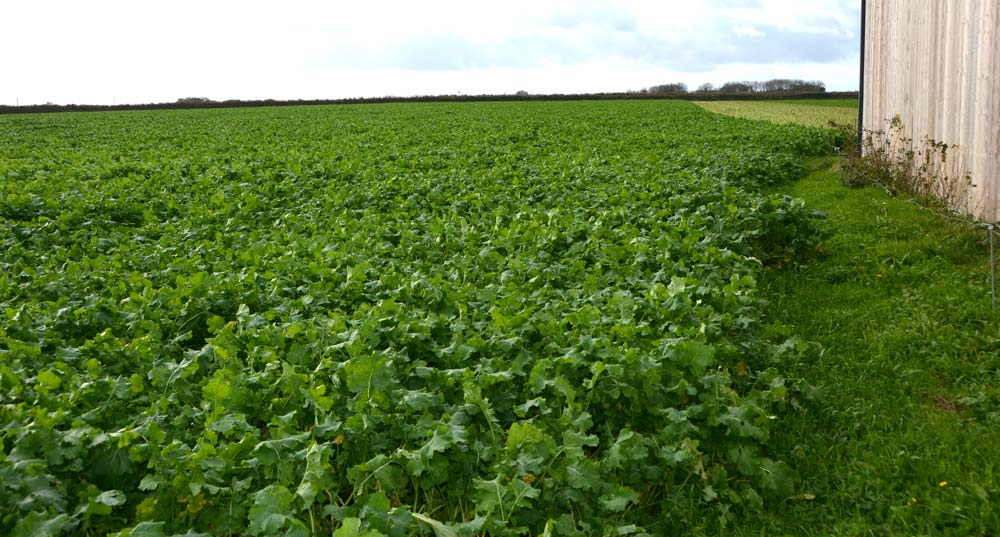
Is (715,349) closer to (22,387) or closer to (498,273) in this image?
(498,273)

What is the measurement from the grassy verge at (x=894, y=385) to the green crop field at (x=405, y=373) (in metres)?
0.22

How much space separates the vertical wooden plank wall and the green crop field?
1775 mm

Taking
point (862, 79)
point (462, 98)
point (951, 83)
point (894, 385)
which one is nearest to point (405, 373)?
point (894, 385)

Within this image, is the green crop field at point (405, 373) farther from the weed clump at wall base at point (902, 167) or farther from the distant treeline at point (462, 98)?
the distant treeline at point (462, 98)

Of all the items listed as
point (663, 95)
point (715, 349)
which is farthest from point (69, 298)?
point (663, 95)

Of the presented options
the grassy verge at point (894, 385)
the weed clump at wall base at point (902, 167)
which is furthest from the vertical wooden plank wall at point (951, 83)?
the grassy verge at point (894, 385)

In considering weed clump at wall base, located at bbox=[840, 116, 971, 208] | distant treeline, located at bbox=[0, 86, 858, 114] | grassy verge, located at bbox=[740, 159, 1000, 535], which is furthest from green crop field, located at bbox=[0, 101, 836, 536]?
distant treeline, located at bbox=[0, 86, 858, 114]

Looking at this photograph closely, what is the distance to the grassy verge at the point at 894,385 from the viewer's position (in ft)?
12.6

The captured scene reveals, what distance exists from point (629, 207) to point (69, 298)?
20.2ft

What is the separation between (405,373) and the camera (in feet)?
15.2

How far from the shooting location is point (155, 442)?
150 inches

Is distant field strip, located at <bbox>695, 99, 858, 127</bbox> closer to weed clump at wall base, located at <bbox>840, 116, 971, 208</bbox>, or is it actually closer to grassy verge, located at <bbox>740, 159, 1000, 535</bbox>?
weed clump at wall base, located at <bbox>840, 116, 971, 208</bbox>

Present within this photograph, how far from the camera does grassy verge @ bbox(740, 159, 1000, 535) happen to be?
3842mm

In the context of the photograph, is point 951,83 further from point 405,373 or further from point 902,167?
point 405,373
